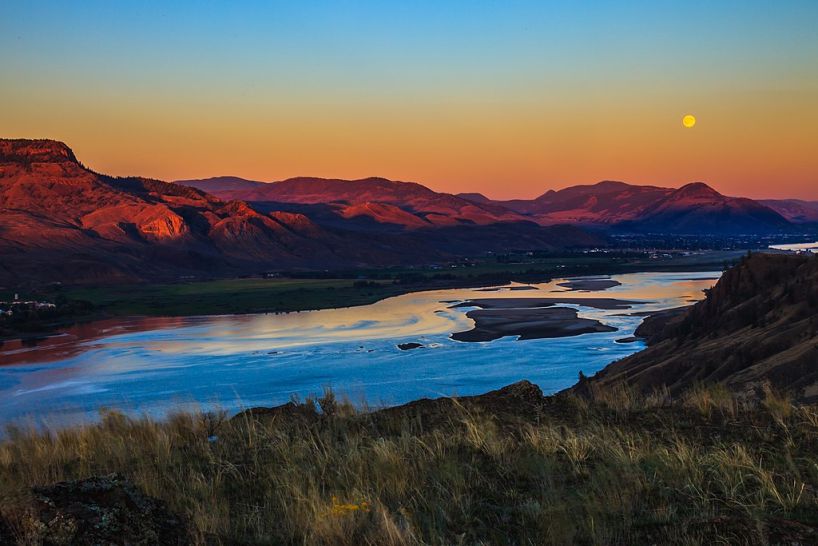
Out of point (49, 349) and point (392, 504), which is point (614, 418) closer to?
point (392, 504)

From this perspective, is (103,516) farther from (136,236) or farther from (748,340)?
(136,236)

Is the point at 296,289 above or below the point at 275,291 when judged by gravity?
above

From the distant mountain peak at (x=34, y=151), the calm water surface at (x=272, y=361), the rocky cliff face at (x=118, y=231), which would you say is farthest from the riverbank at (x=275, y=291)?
the distant mountain peak at (x=34, y=151)

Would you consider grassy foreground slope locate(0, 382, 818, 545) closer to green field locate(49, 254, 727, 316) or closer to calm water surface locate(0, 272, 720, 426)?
calm water surface locate(0, 272, 720, 426)

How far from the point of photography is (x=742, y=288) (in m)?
32.0

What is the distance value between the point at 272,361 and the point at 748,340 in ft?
87.8

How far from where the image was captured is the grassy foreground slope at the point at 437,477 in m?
4.80

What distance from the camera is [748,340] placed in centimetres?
2436

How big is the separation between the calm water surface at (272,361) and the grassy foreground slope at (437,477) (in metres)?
13.1

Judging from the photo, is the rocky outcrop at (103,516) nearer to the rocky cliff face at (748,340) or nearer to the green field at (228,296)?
the rocky cliff face at (748,340)

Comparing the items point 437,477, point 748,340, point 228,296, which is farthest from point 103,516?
point 228,296

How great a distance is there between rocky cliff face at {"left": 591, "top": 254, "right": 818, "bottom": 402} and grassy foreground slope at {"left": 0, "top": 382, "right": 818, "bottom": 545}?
843 centimetres

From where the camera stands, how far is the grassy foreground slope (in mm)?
4801

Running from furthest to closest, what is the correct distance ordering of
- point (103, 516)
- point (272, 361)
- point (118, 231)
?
point (118, 231) → point (272, 361) → point (103, 516)
